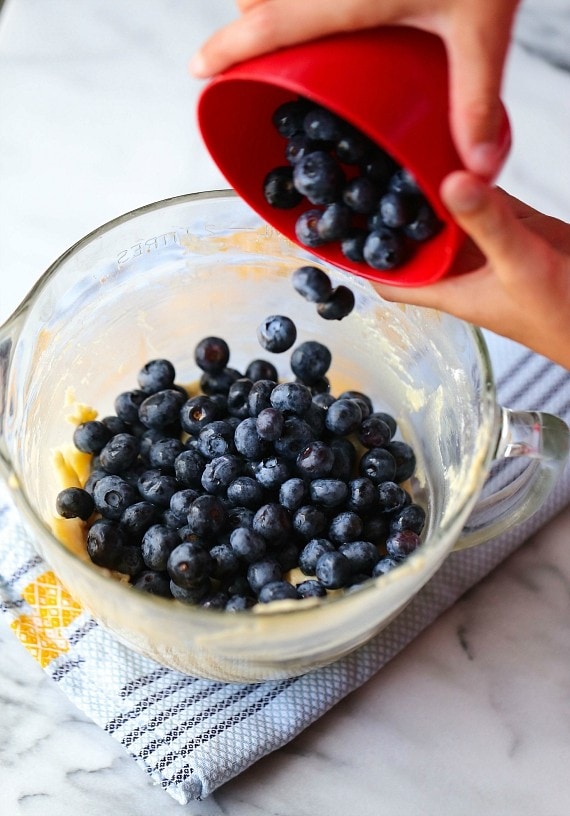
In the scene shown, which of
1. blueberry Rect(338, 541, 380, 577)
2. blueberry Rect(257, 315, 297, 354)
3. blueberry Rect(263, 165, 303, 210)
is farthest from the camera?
blueberry Rect(257, 315, 297, 354)

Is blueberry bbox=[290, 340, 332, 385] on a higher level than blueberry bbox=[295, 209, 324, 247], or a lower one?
lower

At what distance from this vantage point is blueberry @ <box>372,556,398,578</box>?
1.00 metres

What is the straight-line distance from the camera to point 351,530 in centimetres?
104

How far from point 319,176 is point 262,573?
0.45 m

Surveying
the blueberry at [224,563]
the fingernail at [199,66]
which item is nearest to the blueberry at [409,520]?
the blueberry at [224,563]

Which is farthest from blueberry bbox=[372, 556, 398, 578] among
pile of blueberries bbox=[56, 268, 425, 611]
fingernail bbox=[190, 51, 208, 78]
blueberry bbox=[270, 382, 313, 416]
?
fingernail bbox=[190, 51, 208, 78]

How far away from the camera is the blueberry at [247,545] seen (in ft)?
3.31

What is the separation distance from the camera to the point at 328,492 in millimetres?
1046

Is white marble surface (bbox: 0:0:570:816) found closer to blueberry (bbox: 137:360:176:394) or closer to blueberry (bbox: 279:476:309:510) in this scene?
blueberry (bbox: 279:476:309:510)

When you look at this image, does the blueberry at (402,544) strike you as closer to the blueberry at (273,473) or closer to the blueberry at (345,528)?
the blueberry at (345,528)

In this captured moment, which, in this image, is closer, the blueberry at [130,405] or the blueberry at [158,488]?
the blueberry at [158,488]

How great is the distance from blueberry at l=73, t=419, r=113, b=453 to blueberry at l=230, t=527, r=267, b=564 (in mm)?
248

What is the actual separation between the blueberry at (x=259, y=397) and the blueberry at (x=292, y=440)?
0.05 metres

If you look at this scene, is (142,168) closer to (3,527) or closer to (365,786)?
(3,527)
